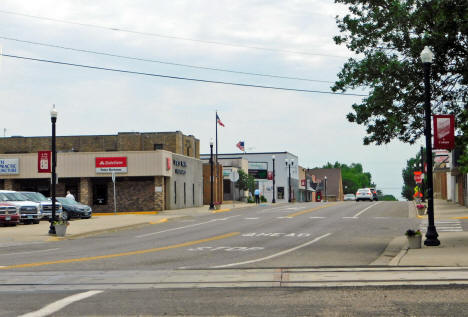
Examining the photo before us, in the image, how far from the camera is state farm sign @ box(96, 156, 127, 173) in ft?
168

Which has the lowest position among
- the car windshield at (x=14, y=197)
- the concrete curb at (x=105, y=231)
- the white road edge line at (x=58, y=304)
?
the concrete curb at (x=105, y=231)

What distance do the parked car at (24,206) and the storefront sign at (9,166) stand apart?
1875 cm

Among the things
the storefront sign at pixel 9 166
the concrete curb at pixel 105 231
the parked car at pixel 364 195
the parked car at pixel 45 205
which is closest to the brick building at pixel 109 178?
the storefront sign at pixel 9 166

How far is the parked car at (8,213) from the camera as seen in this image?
106ft

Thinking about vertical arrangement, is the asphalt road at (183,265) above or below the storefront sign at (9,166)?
below

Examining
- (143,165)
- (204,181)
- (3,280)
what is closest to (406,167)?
(204,181)

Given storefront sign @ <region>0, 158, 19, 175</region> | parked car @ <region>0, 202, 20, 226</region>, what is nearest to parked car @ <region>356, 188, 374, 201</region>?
storefront sign @ <region>0, 158, 19, 175</region>

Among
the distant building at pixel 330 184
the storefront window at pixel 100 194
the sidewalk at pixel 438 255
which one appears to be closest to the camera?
the sidewalk at pixel 438 255

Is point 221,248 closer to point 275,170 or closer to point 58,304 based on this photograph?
point 58,304

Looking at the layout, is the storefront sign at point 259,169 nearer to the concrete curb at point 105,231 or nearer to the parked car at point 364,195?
the parked car at point 364,195

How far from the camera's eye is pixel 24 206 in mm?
33500

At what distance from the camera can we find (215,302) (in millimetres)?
8789

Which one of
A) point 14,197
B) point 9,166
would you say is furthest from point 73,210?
point 9,166

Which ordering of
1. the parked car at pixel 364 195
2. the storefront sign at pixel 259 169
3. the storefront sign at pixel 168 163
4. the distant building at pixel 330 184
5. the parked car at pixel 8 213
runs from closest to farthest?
1. the parked car at pixel 8 213
2. the storefront sign at pixel 168 163
3. the parked car at pixel 364 195
4. the storefront sign at pixel 259 169
5. the distant building at pixel 330 184
